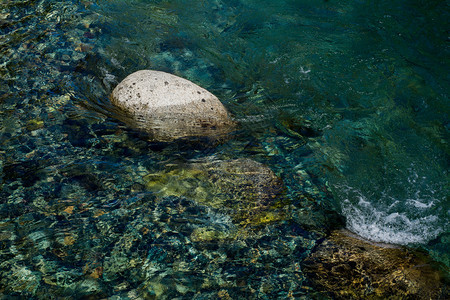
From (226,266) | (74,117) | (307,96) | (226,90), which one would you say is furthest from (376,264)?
(74,117)

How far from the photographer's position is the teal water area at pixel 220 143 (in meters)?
3.96

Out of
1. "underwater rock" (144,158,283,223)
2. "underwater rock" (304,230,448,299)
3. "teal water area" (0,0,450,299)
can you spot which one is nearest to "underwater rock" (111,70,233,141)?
"teal water area" (0,0,450,299)

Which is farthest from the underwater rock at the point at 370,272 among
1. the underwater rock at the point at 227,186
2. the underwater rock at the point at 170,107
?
the underwater rock at the point at 170,107

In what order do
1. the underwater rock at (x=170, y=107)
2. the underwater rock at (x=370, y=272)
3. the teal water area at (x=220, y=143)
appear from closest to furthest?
the underwater rock at (x=370, y=272), the teal water area at (x=220, y=143), the underwater rock at (x=170, y=107)

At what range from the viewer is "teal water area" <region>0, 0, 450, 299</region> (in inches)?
156

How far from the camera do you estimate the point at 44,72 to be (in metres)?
6.49

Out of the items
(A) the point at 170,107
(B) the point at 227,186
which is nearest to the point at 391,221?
(B) the point at 227,186

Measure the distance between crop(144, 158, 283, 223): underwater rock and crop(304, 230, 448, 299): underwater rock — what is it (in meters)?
0.83

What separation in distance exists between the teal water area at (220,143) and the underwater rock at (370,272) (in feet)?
0.61

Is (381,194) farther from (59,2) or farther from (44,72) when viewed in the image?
(59,2)

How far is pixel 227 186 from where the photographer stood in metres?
4.92

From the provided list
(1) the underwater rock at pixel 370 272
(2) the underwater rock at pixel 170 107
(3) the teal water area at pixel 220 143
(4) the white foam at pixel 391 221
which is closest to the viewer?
(1) the underwater rock at pixel 370 272

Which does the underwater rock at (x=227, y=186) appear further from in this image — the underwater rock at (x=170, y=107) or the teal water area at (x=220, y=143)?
the underwater rock at (x=170, y=107)

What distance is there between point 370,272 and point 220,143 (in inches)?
108
